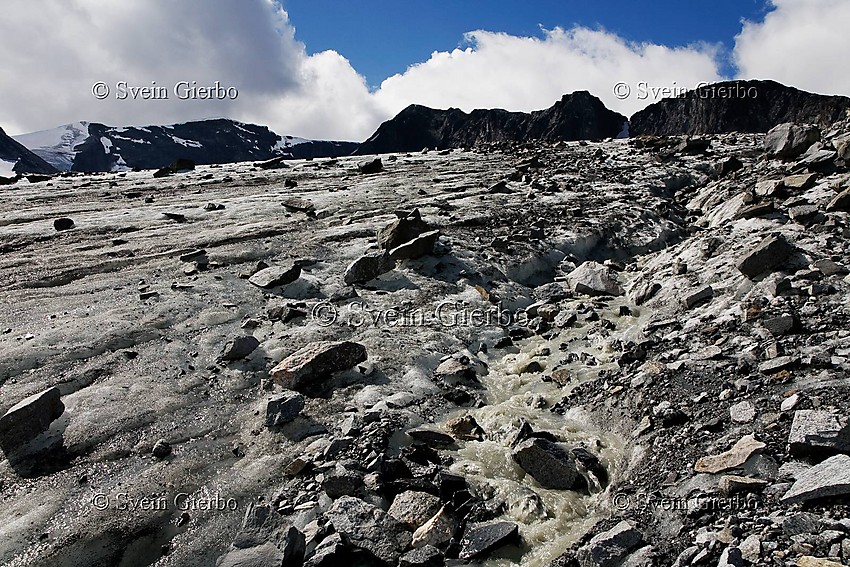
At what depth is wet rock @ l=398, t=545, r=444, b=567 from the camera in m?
5.77

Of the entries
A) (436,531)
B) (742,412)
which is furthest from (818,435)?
(436,531)

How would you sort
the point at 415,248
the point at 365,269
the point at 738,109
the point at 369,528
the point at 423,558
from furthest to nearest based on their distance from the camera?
1. the point at 738,109
2. the point at 415,248
3. the point at 365,269
4. the point at 369,528
5. the point at 423,558

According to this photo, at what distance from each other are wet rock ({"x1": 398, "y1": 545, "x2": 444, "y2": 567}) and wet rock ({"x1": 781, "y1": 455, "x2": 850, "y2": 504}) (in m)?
3.68

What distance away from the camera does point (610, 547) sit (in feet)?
17.6

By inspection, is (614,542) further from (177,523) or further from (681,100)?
(681,100)

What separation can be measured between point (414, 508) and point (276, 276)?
868 cm

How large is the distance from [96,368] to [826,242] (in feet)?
50.2

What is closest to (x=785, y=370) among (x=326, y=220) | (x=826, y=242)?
(x=826, y=242)

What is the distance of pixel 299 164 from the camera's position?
4269cm

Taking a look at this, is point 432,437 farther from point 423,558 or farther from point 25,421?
point 25,421

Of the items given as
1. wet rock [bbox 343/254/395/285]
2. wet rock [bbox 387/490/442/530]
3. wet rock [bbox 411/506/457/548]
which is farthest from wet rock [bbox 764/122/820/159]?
wet rock [bbox 411/506/457/548]

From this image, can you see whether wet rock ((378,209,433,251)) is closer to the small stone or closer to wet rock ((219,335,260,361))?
wet rock ((219,335,260,361))

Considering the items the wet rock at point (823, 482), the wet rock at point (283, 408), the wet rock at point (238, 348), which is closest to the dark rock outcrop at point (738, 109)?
the wet rock at point (238, 348)

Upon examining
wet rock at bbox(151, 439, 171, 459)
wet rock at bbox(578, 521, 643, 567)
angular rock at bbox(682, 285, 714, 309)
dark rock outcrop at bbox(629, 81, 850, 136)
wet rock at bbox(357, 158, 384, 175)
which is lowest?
wet rock at bbox(578, 521, 643, 567)
